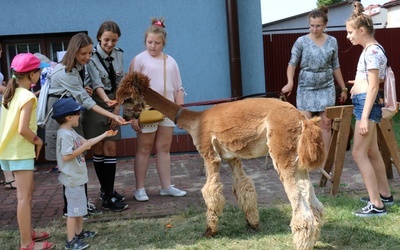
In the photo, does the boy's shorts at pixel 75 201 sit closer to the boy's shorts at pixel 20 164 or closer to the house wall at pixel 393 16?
the boy's shorts at pixel 20 164

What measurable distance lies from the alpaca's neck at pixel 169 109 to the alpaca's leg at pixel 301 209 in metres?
1.06

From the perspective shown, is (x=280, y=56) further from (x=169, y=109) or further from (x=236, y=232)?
(x=236, y=232)

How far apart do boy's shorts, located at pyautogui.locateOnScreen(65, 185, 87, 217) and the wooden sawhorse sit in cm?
276

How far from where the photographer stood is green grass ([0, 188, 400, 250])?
4.38 m

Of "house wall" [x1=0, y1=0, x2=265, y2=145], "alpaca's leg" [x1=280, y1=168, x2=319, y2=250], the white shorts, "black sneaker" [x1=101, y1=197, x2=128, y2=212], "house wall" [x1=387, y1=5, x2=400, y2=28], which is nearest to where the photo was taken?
"alpaca's leg" [x1=280, y1=168, x2=319, y2=250]

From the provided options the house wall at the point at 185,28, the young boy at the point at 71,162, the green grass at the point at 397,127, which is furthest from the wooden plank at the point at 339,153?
the green grass at the point at 397,127

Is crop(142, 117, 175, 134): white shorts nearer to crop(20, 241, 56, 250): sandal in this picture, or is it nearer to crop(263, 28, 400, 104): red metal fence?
crop(20, 241, 56, 250): sandal

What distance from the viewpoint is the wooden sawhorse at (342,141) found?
A: 5.77 meters

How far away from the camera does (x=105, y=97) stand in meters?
5.35

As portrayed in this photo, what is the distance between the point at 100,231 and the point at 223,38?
5.19m

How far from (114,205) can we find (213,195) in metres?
1.70

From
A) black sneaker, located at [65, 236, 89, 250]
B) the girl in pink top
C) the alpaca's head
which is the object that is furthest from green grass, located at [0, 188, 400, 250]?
the alpaca's head

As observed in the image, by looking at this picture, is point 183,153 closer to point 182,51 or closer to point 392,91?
point 182,51

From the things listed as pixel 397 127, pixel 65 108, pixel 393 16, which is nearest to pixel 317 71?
pixel 65 108
